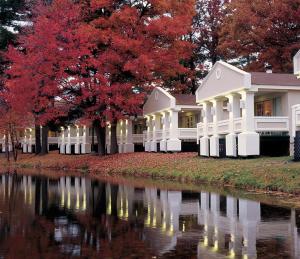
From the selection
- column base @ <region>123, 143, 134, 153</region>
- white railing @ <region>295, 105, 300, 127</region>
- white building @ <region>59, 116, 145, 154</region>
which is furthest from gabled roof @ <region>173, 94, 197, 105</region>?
white railing @ <region>295, 105, 300, 127</region>

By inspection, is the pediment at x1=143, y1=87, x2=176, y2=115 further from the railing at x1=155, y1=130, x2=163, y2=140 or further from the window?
the window

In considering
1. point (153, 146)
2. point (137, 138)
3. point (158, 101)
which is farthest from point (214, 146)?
point (137, 138)

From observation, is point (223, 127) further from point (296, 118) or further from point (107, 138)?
point (107, 138)

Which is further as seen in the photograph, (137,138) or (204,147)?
(137,138)

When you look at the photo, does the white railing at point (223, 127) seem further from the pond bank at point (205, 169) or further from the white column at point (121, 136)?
the white column at point (121, 136)

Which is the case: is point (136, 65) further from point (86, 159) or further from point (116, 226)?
point (116, 226)

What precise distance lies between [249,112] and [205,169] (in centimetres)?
491

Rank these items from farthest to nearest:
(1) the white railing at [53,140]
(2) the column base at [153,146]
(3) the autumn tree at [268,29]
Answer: (1) the white railing at [53,140]
(3) the autumn tree at [268,29]
(2) the column base at [153,146]

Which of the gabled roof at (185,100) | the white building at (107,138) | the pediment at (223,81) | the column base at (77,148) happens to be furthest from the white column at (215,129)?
the column base at (77,148)

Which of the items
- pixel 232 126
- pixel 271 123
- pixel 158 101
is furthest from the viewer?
pixel 158 101

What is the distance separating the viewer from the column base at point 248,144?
1102 inches

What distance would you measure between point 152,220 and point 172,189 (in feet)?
28.0

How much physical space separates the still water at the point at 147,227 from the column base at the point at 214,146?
13.1 metres

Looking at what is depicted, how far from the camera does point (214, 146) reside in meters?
32.2
